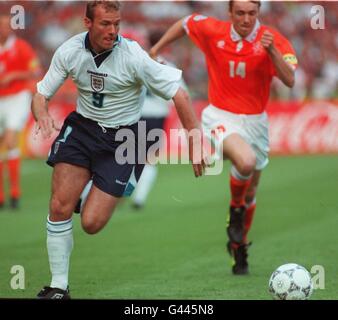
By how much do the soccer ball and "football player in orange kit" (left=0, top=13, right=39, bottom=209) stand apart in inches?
289

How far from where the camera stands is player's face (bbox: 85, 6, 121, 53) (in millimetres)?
6629

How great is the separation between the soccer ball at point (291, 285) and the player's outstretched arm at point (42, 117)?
1.99 meters

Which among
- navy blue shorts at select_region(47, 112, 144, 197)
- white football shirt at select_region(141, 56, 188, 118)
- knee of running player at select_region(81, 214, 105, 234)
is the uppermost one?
white football shirt at select_region(141, 56, 188, 118)

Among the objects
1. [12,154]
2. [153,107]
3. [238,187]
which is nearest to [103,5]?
[238,187]

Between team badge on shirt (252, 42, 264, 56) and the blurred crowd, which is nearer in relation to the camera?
team badge on shirt (252, 42, 264, 56)

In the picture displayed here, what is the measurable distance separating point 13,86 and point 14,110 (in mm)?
394

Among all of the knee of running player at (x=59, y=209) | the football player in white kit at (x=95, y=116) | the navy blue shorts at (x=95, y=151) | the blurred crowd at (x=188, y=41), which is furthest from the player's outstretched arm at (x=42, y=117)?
the blurred crowd at (x=188, y=41)

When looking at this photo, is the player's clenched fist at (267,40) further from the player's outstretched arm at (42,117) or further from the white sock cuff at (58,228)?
the white sock cuff at (58,228)

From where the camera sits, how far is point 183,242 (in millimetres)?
10289

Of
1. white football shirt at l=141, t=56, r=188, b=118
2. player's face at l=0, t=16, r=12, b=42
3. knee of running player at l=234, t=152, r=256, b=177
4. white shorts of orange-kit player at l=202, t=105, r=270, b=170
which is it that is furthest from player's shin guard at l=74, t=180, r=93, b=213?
player's face at l=0, t=16, r=12, b=42

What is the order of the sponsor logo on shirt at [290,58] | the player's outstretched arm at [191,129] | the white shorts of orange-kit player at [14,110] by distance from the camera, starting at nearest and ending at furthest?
the player's outstretched arm at [191,129] < the sponsor logo on shirt at [290,58] < the white shorts of orange-kit player at [14,110]

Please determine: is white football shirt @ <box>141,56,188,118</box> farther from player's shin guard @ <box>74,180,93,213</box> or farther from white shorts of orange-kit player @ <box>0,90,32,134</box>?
player's shin guard @ <box>74,180,93,213</box>

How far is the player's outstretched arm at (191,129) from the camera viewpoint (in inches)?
256
